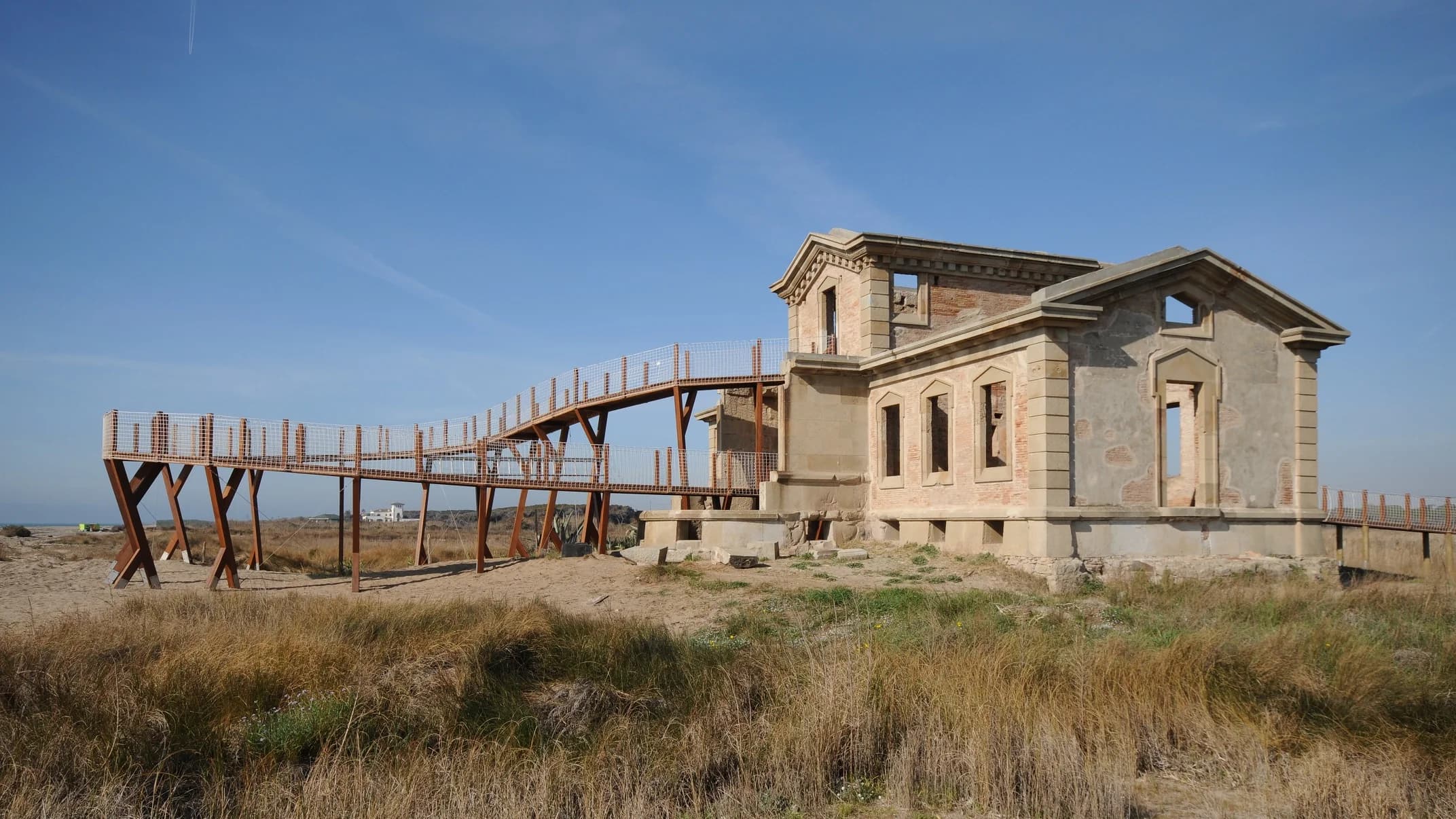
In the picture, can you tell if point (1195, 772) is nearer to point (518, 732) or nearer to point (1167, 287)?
point (518, 732)

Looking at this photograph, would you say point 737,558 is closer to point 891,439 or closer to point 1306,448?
point 891,439

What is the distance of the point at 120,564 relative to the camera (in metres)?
22.4

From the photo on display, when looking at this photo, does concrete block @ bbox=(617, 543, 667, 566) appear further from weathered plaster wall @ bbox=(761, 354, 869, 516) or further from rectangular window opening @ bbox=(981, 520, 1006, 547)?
rectangular window opening @ bbox=(981, 520, 1006, 547)

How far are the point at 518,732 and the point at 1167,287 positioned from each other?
15744 millimetres

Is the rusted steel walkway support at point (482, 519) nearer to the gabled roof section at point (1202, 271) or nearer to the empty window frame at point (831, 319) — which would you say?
the empty window frame at point (831, 319)

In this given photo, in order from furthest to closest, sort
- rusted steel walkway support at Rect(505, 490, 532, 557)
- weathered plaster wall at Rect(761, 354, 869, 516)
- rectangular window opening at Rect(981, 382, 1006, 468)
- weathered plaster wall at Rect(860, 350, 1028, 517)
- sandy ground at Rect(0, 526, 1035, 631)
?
rusted steel walkway support at Rect(505, 490, 532, 557) < weathered plaster wall at Rect(761, 354, 869, 516) < rectangular window opening at Rect(981, 382, 1006, 468) < weathered plaster wall at Rect(860, 350, 1028, 517) < sandy ground at Rect(0, 526, 1035, 631)

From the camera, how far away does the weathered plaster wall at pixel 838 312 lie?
971 inches

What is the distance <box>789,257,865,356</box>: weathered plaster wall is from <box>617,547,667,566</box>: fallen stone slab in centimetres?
688

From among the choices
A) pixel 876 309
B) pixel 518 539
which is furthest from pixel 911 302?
pixel 518 539

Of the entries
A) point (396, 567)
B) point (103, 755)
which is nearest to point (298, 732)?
point (103, 755)

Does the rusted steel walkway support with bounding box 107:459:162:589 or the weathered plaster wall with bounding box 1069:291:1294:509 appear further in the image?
the rusted steel walkway support with bounding box 107:459:162:589

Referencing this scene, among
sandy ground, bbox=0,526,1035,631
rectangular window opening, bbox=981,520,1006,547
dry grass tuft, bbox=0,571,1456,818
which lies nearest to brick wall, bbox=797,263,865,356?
sandy ground, bbox=0,526,1035,631

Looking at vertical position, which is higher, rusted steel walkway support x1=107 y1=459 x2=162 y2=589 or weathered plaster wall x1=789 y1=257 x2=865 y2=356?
weathered plaster wall x1=789 y1=257 x2=865 y2=356

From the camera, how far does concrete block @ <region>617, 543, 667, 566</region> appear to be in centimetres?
2127
